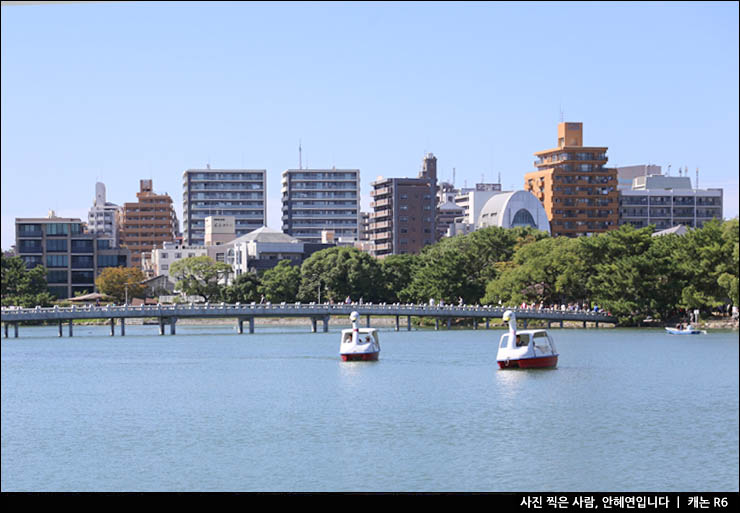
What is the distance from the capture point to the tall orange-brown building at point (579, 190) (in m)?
70.3

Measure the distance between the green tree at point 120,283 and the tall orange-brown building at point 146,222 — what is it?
33.4 m

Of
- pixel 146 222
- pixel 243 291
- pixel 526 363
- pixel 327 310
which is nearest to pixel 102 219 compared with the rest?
pixel 146 222

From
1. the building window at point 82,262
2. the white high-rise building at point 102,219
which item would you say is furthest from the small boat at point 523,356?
the white high-rise building at point 102,219

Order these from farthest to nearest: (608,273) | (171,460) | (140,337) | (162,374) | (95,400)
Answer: (140,337) < (608,273) < (162,374) < (95,400) < (171,460)

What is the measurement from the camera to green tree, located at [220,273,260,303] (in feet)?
189

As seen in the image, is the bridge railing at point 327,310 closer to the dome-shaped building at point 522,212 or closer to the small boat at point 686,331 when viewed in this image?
the small boat at point 686,331

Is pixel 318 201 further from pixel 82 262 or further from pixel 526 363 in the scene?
pixel 526 363

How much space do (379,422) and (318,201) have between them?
70027mm

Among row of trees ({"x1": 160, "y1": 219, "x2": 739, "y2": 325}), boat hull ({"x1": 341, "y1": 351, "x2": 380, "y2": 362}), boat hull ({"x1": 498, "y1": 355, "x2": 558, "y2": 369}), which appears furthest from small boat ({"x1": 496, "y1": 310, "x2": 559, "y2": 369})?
row of trees ({"x1": 160, "y1": 219, "x2": 739, "y2": 325})

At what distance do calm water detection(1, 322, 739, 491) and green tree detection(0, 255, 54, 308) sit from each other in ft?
24.3

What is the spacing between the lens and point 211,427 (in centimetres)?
1844

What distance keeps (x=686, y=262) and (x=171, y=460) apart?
30152 millimetres

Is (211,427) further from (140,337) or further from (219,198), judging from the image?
(219,198)
